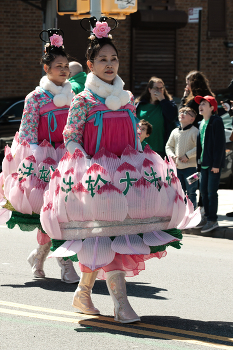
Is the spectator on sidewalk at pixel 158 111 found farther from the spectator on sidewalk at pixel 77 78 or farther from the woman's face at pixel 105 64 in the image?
the woman's face at pixel 105 64

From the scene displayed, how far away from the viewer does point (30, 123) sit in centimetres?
657

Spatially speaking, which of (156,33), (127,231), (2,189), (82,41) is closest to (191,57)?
(156,33)

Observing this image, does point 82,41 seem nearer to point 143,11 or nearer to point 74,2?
point 74,2

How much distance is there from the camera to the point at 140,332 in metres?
4.95

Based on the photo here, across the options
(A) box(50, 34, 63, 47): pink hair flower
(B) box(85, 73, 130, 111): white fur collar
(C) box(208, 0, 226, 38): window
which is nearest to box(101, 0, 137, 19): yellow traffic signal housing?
(A) box(50, 34, 63, 47): pink hair flower

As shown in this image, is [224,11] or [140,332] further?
[224,11]

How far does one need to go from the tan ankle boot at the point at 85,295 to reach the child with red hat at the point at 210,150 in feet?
14.8

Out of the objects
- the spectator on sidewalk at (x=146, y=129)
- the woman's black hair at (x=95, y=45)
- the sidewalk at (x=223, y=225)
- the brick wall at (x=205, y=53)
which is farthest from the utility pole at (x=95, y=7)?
the brick wall at (x=205, y=53)

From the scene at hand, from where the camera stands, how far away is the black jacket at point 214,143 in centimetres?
952

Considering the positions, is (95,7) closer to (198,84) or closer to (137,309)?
(198,84)

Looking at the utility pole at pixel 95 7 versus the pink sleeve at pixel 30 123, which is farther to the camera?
the utility pole at pixel 95 7

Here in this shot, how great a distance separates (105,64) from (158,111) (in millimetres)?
5060

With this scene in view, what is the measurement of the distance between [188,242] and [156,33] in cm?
1305

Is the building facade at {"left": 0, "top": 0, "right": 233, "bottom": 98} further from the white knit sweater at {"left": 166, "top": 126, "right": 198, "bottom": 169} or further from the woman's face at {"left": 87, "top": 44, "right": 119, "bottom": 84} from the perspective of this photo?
the woman's face at {"left": 87, "top": 44, "right": 119, "bottom": 84}
